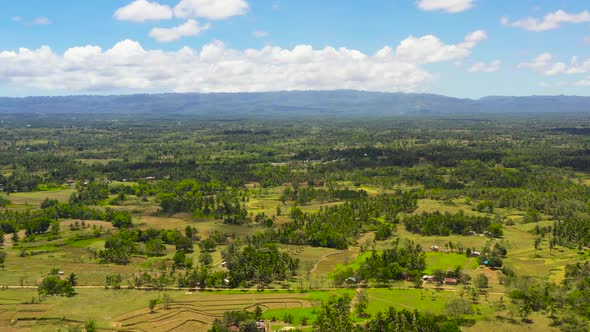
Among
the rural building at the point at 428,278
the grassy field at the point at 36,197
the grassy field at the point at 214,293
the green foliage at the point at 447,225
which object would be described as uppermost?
the green foliage at the point at 447,225

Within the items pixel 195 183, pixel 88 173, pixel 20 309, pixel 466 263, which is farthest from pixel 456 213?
pixel 88 173

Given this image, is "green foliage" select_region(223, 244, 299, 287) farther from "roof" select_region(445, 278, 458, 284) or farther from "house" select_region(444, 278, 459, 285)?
"roof" select_region(445, 278, 458, 284)

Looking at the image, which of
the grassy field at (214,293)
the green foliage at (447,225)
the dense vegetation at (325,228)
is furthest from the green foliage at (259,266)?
the green foliage at (447,225)

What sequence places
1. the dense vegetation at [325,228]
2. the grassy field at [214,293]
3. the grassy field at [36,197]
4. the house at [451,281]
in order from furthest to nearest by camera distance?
the grassy field at [36,197] → the house at [451,281] → the dense vegetation at [325,228] → the grassy field at [214,293]

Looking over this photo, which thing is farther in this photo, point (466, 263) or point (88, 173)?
point (88, 173)

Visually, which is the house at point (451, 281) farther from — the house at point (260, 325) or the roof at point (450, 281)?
the house at point (260, 325)

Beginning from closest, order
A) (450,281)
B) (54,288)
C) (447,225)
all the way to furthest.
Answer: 1. (54,288)
2. (450,281)
3. (447,225)

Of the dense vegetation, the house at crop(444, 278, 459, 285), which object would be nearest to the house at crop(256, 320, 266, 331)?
the dense vegetation

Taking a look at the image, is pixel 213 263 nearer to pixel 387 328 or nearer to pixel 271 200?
pixel 387 328

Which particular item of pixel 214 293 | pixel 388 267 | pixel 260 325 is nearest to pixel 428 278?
pixel 388 267

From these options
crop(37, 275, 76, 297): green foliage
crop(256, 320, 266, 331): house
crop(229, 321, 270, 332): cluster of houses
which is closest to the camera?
crop(229, 321, 270, 332): cluster of houses

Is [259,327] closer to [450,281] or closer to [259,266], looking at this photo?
[259,266]
